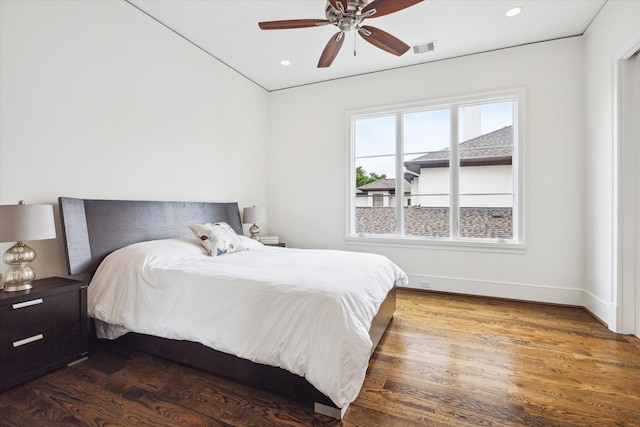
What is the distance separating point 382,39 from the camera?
8.47 feet

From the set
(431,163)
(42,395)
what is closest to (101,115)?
(42,395)

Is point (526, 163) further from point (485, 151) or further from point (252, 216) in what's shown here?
point (252, 216)

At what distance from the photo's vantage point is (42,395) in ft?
5.86

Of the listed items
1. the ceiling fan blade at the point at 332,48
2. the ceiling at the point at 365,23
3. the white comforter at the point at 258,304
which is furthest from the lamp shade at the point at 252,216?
the ceiling fan blade at the point at 332,48

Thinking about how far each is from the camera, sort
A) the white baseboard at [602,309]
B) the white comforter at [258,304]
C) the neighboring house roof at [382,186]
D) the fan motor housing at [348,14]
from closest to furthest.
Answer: the white comforter at [258,304] → the fan motor housing at [348,14] → the white baseboard at [602,309] → the neighboring house roof at [382,186]

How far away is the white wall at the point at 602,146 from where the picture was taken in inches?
103

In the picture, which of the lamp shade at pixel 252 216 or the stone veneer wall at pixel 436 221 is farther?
the lamp shade at pixel 252 216

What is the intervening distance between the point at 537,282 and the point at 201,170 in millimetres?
4134

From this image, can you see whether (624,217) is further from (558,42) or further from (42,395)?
(42,395)

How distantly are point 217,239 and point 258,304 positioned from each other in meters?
1.25

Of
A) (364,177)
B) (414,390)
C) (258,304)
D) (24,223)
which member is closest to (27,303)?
(24,223)

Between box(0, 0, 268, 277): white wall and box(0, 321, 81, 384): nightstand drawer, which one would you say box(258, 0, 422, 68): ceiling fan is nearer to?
box(0, 0, 268, 277): white wall

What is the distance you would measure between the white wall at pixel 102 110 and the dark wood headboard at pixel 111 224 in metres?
0.13

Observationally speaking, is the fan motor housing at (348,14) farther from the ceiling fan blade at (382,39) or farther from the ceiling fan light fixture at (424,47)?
the ceiling fan light fixture at (424,47)
